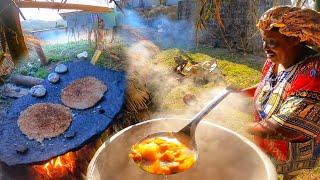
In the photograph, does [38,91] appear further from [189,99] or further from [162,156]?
[162,156]

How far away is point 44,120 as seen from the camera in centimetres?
455

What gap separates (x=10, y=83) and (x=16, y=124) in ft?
6.62

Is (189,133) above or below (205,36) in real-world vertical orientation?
above

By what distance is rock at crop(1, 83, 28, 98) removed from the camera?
18.6ft

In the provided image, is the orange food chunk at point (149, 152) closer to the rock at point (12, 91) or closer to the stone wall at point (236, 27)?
the rock at point (12, 91)

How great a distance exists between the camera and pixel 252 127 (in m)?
2.08

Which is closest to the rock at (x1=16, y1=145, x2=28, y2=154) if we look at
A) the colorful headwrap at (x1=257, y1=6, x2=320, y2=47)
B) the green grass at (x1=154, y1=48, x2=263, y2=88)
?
the colorful headwrap at (x1=257, y1=6, x2=320, y2=47)

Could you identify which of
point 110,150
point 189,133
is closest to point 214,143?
point 189,133

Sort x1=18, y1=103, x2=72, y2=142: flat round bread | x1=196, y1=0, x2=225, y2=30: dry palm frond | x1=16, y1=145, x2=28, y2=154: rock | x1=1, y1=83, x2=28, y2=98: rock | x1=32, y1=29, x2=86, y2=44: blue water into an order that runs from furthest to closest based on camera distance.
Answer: x1=32, y1=29, x2=86, y2=44: blue water, x1=1, y1=83, x2=28, y2=98: rock, x1=18, y1=103, x2=72, y2=142: flat round bread, x1=16, y1=145, x2=28, y2=154: rock, x1=196, y1=0, x2=225, y2=30: dry palm frond

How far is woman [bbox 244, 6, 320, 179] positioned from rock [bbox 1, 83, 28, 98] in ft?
16.0

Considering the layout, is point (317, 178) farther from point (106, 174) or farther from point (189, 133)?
point (106, 174)

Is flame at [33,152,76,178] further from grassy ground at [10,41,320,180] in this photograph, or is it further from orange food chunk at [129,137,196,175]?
orange food chunk at [129,137,196,175]

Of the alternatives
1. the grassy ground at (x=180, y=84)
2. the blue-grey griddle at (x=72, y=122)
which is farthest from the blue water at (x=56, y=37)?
the blue-grey griddle at (x=72, y=122)

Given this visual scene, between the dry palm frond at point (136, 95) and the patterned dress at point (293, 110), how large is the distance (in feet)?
9.18
